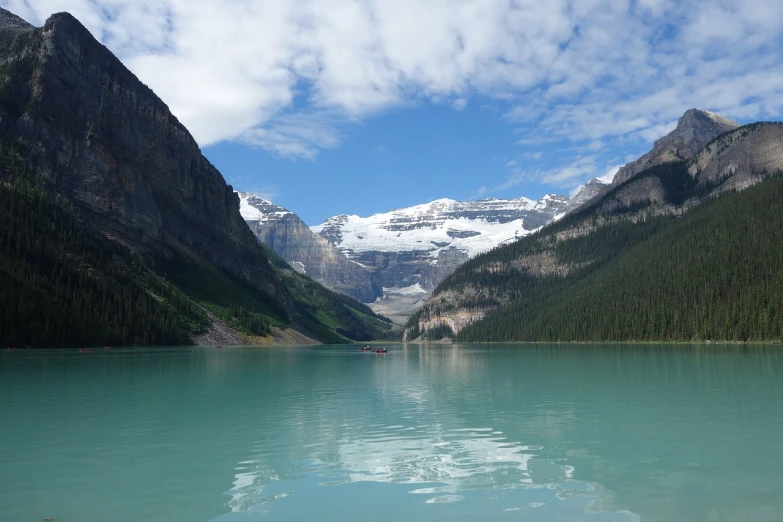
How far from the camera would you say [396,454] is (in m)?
26.5

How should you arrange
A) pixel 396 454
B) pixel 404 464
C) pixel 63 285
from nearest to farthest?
pixel 404 464
pixel 396 454
pixel 63 285

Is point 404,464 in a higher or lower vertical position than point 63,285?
lower

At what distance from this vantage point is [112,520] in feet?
56.7

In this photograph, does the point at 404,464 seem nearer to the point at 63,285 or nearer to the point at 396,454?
the point at 396,454

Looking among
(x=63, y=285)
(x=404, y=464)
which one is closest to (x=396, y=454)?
(x=404, y=464)

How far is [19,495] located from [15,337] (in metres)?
125

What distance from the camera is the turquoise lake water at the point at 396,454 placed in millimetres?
18391

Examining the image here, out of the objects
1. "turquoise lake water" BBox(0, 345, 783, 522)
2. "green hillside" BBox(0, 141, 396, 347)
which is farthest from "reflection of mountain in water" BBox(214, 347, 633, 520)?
"green hillside" BBox(0, 141, 396, 347)

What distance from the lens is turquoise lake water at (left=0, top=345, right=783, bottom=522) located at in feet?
60.3

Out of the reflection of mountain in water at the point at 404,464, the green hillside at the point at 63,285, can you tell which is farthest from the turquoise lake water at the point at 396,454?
the green hillside at the point at 63,285

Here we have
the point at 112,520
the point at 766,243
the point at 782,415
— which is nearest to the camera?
the point at 112,520

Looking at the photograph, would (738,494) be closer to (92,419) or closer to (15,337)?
(92,419)

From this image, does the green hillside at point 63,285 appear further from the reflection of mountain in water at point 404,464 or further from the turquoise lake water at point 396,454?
the reflection of mountain in water at point 404,464

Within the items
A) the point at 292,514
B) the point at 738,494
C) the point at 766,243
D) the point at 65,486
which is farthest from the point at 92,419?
the point at 766,243
